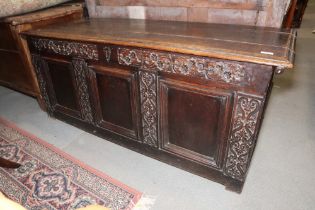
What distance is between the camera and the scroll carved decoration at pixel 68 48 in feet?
5.13

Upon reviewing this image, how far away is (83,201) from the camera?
4.77ft

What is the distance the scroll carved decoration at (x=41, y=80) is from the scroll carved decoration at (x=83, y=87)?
0.43 meters

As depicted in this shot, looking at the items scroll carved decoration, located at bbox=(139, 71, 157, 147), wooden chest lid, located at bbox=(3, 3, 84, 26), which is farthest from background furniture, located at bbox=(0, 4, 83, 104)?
scroll carved decoration, located at bbox=(139, 71, 157, 147)

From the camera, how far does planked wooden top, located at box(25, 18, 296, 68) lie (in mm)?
1064

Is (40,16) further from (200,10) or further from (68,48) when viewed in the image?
(200,10)

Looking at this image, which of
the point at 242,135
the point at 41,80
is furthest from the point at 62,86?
the point at 242,135

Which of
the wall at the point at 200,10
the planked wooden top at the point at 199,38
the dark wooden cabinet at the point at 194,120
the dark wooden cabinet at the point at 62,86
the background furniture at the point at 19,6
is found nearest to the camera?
the planked wooden top at the point at 199,38

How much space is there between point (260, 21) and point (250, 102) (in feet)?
2.30

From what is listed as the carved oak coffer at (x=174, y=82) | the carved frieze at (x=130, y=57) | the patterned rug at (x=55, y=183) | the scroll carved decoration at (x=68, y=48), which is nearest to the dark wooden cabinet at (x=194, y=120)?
the carved oak coffer at (x=174, y=82)

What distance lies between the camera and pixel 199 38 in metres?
1.32

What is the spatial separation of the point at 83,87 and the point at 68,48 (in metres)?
0.30

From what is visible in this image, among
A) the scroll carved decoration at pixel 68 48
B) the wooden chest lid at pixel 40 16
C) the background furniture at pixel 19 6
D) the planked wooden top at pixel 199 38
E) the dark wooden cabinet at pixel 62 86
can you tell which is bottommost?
the dark wooden cabinet at pixel 62 86

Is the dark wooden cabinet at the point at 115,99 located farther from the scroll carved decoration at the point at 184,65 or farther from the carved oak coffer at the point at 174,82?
the scroll carved decoration at the point at 184,65

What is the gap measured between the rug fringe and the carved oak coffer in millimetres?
298
